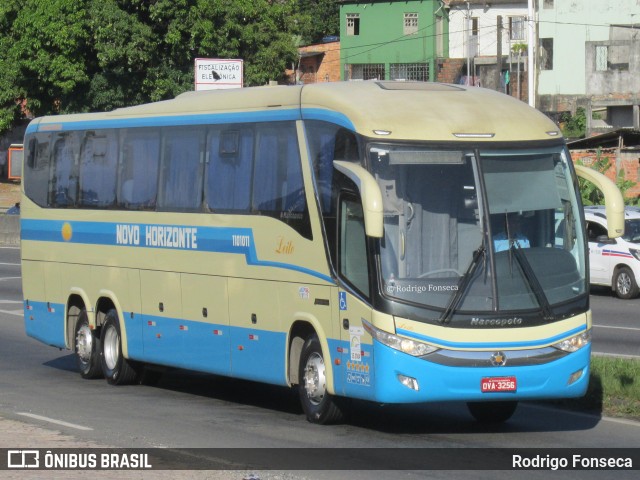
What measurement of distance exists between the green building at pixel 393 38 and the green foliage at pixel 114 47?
30.4 meters

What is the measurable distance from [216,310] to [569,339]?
4519 mm

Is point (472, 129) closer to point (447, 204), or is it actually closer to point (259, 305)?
point (447, 204)

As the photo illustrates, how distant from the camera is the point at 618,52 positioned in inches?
2739

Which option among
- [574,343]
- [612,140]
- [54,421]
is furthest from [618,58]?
[54,421]

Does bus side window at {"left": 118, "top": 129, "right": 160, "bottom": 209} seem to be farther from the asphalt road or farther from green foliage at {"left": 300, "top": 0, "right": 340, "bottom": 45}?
green foliage at {"left": 300, "top": 0, "right": 340, "bottom": 45}

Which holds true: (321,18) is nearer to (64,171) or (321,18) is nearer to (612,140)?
(612,140)

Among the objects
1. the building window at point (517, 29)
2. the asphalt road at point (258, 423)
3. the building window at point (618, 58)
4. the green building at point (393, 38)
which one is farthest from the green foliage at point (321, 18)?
the asphalt road at point (258, 423)

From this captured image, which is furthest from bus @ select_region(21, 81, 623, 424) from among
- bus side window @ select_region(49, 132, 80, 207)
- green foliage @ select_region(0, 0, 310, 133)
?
green foliage @ select_region(0, 0, 310, 133)

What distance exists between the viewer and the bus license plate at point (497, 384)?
38.5 ft

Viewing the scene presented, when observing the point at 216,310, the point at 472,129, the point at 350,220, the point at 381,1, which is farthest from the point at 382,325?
the point at 381,1

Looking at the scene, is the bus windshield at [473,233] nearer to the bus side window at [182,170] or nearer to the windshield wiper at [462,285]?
the windshield wiper at [462,285]

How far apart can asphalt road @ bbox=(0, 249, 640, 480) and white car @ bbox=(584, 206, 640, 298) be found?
13038mm

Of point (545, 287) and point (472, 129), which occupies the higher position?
point (472, 129)

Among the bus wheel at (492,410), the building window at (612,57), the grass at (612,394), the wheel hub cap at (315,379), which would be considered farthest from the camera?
the building window at (612,57)
